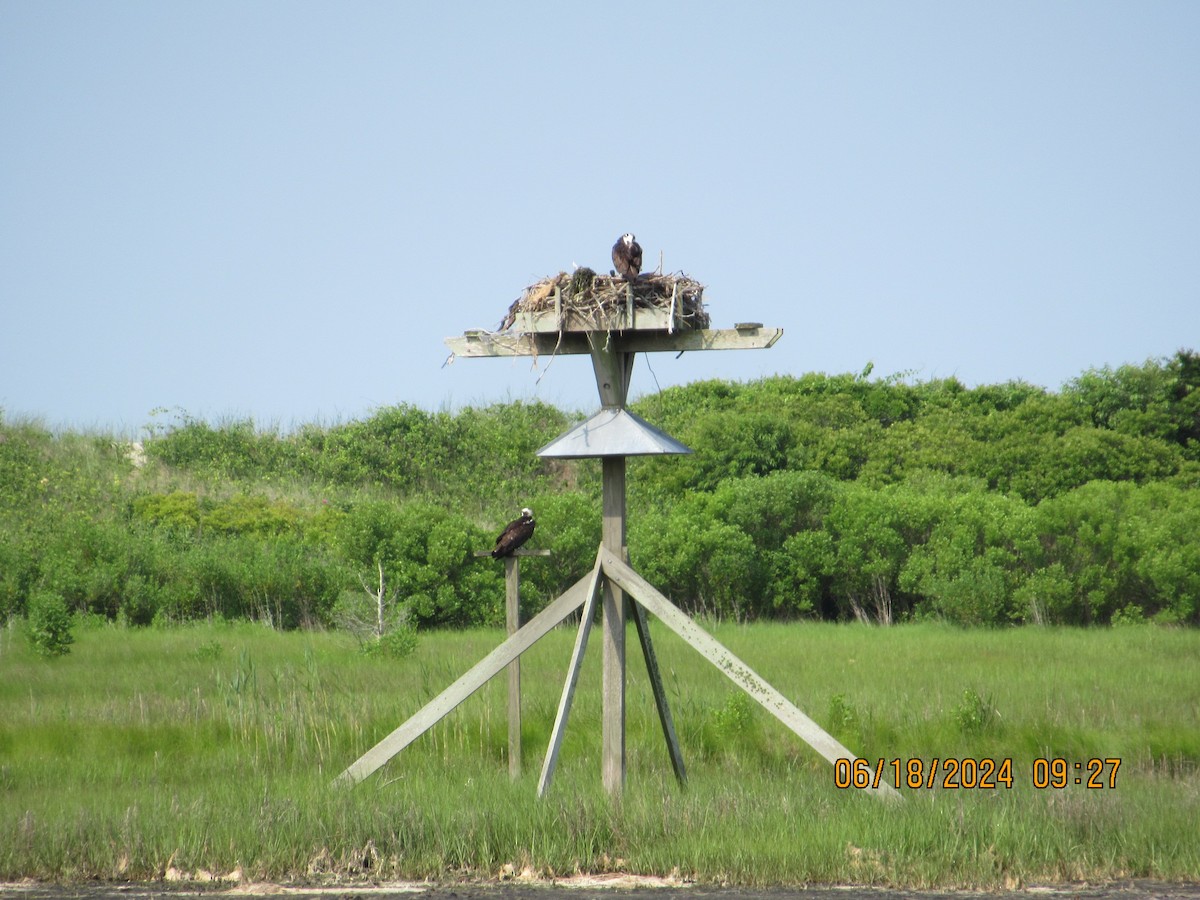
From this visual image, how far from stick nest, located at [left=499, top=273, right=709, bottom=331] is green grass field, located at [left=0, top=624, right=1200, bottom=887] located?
2.81 meters

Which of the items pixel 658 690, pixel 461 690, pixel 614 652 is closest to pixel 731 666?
pixel 658 690

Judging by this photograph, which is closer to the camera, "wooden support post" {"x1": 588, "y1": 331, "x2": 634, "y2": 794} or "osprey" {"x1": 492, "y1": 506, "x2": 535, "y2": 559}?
"wooden support post" {"x1": 588, "y1": 331, "x2": 634, "y2": 794}

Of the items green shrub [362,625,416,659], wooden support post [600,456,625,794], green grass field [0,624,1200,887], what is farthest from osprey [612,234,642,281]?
green shrub [362,625,416,659]

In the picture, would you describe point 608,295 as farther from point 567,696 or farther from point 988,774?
point 988,774

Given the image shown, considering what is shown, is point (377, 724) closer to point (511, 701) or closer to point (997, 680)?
point (511, 701)

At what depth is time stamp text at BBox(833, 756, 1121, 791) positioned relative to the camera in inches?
303

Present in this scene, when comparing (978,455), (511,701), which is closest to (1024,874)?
(511,701)

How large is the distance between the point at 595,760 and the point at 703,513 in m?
9.66

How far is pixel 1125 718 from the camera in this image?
9.33 metres

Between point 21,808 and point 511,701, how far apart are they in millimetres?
2964

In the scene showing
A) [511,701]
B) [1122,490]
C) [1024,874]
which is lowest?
[1024,874]

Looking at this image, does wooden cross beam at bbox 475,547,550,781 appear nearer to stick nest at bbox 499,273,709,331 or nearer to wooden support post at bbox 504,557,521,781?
wooden support post at bbox 504,557,521,781

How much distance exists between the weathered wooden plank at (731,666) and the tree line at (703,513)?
24.1ft

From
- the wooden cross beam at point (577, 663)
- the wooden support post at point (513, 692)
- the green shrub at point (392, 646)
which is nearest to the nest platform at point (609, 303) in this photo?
the wooden cross beam at point (577, 663)
